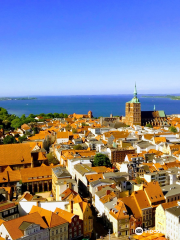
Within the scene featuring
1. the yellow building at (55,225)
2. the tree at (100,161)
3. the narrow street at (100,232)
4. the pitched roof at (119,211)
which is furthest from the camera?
the tree at (100,161)

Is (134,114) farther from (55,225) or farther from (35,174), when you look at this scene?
(55,225)

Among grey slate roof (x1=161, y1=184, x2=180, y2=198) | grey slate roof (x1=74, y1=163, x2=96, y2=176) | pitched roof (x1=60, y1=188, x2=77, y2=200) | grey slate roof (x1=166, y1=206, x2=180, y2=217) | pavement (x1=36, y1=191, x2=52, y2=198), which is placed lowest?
pavement (x1=36, y1=191, x2=52, y2=198)

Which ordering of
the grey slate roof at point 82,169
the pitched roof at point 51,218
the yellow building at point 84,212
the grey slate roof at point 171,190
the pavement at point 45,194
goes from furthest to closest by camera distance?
the grey slate roof at point 82,169 → the pavement at point 45,194 → the grey slate roof at point 171,190 → the yellow building at point 84,212 → the pitched roof at point 51,218

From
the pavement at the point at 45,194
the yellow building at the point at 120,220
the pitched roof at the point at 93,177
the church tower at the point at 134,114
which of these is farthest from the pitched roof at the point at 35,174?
the church tower at the point at 134,114

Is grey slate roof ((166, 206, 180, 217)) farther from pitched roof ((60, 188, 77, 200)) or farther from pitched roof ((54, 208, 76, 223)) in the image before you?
pitched roof ((60, 188, 77, 200))

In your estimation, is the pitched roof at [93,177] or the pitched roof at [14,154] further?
the pitched roof at [14,154]

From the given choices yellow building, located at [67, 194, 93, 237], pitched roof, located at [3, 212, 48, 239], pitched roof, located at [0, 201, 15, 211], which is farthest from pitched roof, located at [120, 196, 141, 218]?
pitched roof, located at [0, 201, 15, 211]

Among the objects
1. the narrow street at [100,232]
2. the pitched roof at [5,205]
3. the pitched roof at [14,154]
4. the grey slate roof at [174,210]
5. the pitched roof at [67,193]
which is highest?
the pitched roof at [14,154]

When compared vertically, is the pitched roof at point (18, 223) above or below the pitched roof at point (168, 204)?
above

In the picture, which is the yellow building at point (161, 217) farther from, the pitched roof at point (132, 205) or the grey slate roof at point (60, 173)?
the grey slate roof at point (60, 173)
